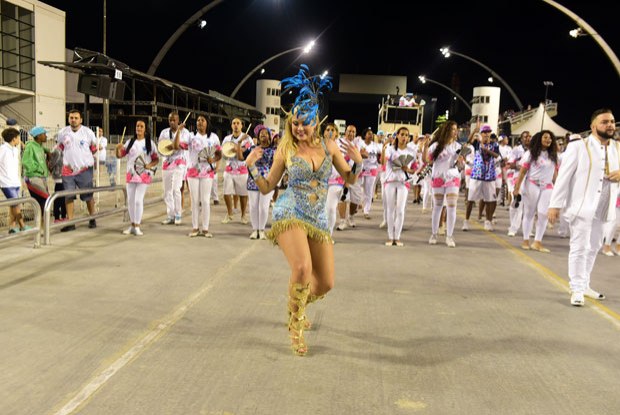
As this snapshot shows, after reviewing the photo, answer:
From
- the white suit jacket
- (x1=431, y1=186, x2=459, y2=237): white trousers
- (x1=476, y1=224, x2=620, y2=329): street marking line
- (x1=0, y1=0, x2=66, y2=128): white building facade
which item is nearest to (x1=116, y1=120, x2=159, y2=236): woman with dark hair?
(x1=431, y1=186, x2=459, y2=237): white trousers

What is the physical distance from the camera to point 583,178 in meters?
6.33

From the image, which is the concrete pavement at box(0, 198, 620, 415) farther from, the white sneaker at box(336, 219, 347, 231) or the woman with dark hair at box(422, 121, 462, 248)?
the white sneaker at box(336, 219, 347, 231)

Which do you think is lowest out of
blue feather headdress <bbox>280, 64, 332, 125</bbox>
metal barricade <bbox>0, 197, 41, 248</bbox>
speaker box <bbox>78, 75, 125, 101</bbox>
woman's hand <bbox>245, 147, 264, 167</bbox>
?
metal barricade <bbox>0, 197, 41, 248</bbox>

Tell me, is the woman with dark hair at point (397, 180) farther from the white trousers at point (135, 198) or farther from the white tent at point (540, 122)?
the white tent at point (540, 122)

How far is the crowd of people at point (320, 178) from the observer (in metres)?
4.76

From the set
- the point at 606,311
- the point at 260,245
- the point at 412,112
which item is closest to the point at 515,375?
the point at 606,311

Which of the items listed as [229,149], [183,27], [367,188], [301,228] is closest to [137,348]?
[301,228]

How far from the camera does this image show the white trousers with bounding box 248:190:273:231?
1001 centimetres

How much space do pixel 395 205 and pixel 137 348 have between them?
6370mm

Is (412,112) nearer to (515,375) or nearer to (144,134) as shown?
(144,134)

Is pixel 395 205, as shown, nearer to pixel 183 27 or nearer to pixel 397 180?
pixel 397 180

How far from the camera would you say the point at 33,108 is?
37219mm

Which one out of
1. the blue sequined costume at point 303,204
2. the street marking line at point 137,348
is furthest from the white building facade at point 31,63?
the blue sequined costume at point 303,204

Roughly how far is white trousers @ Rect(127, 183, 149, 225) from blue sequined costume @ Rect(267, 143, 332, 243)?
5.78 m
